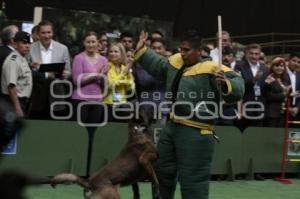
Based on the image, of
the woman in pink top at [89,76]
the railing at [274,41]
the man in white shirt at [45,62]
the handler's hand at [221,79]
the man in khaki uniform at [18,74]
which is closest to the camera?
the handler's hand at [221,79]

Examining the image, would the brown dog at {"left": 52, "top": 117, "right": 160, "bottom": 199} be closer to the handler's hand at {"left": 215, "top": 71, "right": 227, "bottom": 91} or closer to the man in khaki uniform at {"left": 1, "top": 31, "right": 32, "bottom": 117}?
the handler's hand at {"left": 215, "top": 71, "right": 227, "bottom": 91}

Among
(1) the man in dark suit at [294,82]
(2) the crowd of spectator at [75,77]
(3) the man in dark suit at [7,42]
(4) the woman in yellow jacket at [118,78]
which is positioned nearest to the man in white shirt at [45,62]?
(2) the crowd of spectator at [75,77]

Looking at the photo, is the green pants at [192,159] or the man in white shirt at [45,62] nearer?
the green pants at [192,159]

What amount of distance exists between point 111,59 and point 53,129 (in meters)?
1.27

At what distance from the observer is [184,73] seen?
19.1 ft

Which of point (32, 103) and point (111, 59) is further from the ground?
point (111, 59)

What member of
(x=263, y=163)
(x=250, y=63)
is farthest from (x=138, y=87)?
(x=263, y=163)

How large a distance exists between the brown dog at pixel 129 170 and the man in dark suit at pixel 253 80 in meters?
3.67

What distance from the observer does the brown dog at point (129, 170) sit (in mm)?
6352

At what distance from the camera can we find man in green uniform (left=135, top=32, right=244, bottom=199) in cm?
573

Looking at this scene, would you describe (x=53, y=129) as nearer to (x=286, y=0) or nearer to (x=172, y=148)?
(x=172, y=148)

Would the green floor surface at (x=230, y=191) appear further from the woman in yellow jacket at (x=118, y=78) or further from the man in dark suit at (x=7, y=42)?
the man in dark suit at (x=7, y=42)

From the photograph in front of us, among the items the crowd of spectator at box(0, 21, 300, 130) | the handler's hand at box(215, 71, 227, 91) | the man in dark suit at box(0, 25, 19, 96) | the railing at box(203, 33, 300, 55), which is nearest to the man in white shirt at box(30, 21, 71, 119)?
the crowd of spectator at box(0, 21, 300, 130)

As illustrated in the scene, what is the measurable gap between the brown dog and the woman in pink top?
1.80m
